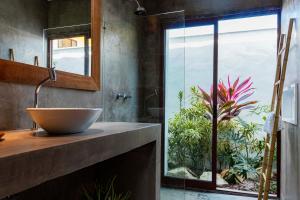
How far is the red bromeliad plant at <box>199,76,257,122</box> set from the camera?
358 centimetres

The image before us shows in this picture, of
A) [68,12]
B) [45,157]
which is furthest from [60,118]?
[68,12]

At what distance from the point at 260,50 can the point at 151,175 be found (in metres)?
2.77

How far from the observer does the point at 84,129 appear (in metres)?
1.33

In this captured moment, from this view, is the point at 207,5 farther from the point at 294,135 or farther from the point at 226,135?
the point at 294,135

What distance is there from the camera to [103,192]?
2.03 m

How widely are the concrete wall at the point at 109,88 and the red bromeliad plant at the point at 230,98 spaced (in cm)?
109

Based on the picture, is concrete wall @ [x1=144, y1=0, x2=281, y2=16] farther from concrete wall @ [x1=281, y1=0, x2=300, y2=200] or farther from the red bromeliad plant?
the red bromeliad plant

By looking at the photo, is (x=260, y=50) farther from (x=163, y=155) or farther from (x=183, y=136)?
(x=163, y=155)

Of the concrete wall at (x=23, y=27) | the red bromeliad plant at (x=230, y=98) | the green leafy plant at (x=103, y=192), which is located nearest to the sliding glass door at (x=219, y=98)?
the red bromeliad plant at (x=230, y=98)

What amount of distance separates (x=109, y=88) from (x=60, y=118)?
1532 mm

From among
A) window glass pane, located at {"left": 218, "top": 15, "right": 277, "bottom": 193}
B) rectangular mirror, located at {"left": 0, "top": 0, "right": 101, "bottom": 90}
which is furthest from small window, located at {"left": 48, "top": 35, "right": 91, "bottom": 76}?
window glass pane, located at {"left": 218, "top": 15, "right": 277, "bottom": 193}

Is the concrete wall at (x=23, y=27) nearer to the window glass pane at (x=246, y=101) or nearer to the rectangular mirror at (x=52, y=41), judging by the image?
the rectangular mirror at (x=52, y=41)

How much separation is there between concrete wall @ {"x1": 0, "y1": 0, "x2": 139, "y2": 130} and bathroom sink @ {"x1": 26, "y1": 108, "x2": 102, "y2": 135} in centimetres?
33

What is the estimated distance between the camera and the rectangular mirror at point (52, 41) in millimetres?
1433
